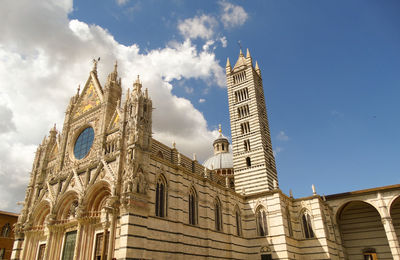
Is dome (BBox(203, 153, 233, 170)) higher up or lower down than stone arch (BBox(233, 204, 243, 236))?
higher up

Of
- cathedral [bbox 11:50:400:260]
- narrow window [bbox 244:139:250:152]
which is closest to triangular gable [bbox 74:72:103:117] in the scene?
cathedral [bbox 11:50:400:260]

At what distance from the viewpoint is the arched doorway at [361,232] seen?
32.6 m

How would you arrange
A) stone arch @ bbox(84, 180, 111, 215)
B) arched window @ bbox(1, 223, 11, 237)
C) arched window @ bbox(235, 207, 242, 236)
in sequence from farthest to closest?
arched window @ bbox(1, 223, 11, 237) → arched window @ bbox(235, 207, 242, 236) → stone arch @ bbox(84, 180, 111, 215)

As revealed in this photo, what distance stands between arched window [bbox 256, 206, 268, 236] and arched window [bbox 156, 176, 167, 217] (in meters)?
11.2

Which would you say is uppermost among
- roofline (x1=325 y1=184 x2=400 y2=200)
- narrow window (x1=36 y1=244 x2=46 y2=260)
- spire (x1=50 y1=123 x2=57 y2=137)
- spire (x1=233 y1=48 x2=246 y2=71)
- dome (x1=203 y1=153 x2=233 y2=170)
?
spire (x1=233 y1=48 x2=246 y2=71)

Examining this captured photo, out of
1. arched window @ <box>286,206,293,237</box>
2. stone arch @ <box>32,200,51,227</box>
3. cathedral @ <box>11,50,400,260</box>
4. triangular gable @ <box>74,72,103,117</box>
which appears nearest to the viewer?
cathedral @ <box>11,50,400,260</box>

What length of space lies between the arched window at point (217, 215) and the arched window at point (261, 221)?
4476 mm

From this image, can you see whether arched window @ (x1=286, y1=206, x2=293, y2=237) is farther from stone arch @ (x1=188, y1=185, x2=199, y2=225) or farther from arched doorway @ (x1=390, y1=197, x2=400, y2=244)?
arched doorway @ (x1=390, y1=197, x2=400, y2=244)

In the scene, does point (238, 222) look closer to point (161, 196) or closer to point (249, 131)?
point (161, 196)

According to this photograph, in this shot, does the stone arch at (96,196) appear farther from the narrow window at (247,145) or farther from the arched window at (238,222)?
the narrow window at (247,145)

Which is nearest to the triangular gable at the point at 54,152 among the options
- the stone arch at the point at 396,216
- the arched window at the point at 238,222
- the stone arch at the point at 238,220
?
the stone arch at the point at 238,220

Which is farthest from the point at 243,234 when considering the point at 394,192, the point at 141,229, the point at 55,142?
the point at 55,142

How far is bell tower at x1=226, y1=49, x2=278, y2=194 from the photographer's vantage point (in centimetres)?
3344

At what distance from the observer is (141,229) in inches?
727
